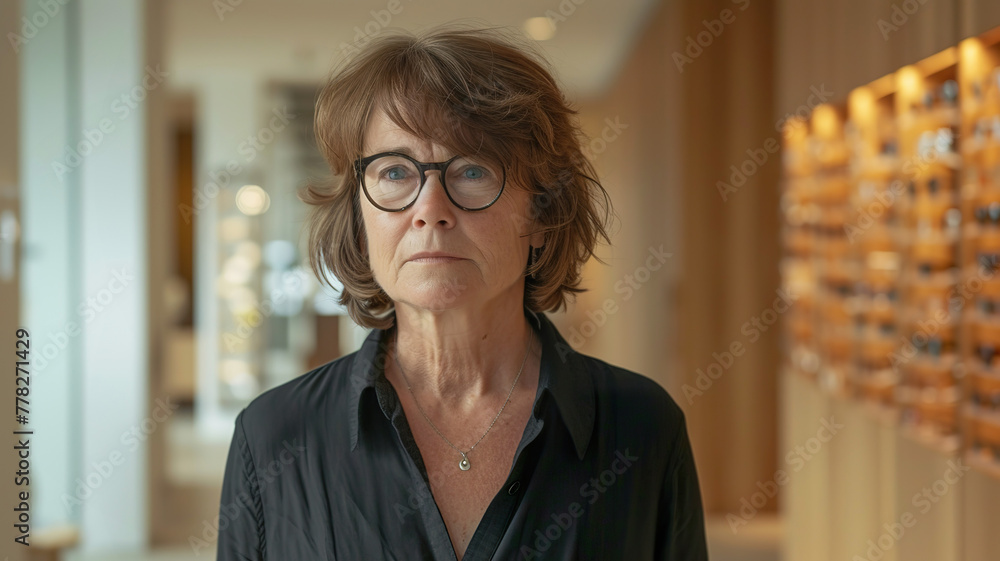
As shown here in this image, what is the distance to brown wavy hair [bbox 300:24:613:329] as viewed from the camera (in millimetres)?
1220

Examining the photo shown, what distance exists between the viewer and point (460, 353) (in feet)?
4.46

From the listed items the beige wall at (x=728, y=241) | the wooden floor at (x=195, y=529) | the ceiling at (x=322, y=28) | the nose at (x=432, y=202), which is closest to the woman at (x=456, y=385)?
the nose at (x=432, y=202)

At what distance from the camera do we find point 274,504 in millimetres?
1301

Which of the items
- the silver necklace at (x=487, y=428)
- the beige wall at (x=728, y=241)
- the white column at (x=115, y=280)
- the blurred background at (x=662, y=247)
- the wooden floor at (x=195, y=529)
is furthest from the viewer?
the beige wall at (x=728, y=241)

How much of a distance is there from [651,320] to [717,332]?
1.41 m

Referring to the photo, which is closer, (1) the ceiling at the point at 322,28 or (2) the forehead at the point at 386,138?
(2) the forehead at the point at 386,138

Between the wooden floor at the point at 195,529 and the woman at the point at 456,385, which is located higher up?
the woman at the point at 456,385

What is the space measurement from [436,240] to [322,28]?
22.5ft

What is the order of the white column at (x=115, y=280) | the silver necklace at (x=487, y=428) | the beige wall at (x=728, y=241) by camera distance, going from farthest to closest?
the beige wall at (x=728, y=241)
the white column at (x=115, y=280)
the silver necklace at (x=487, y=428)

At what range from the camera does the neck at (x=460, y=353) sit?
134 centimetres

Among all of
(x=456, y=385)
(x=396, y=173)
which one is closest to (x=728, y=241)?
(x=456, y=385)

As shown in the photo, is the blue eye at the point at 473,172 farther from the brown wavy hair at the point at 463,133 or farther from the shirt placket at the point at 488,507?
the shirt placket at the point at 488,507

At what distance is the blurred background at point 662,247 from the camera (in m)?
2.46

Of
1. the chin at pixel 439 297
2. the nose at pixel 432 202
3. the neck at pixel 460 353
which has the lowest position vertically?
the neck at pixel 460 353
